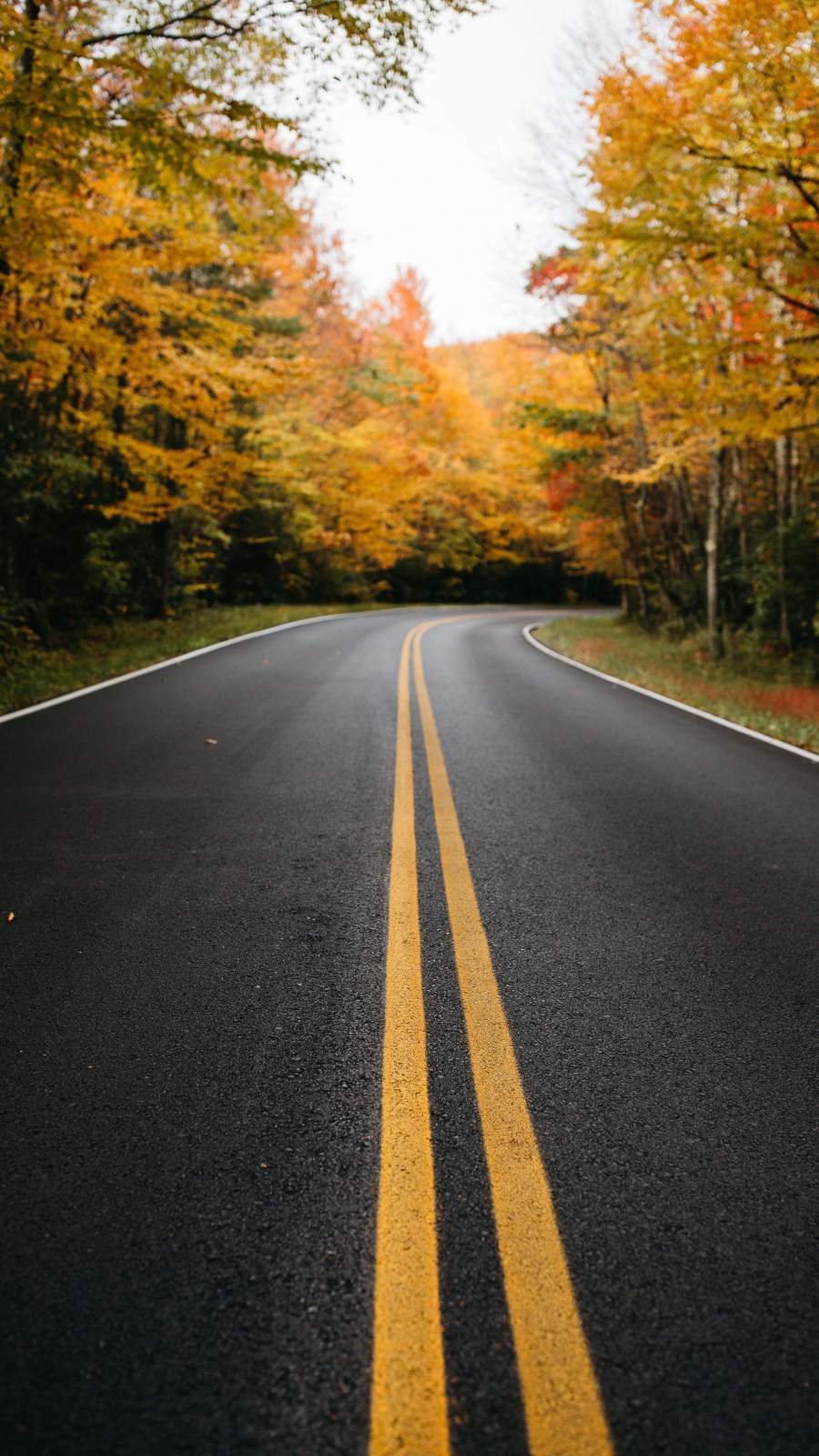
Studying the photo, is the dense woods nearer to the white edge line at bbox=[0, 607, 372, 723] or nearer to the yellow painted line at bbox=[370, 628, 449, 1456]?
the white edge line at bbox=[0, 607, 372, 723]

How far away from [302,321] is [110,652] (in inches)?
579

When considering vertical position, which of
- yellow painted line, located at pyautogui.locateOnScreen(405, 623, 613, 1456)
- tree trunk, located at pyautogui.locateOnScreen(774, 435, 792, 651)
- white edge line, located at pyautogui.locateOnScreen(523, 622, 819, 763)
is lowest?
yellow painted line, located at pyautogui.locateOnScreen(405, 623, 613, 1456)

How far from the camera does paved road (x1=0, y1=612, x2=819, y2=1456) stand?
1593mm

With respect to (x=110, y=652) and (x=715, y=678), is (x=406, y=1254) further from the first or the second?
(x=110, y=652)

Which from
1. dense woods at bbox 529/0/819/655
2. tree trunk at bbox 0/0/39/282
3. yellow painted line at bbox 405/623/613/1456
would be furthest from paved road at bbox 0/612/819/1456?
dense woods at bbox 529/0/819/655

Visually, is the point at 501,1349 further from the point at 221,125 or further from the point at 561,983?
the point at 221,125

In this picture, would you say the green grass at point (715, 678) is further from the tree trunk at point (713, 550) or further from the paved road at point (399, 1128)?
the paved road at point (399, 1128)

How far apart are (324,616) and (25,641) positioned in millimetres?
13281

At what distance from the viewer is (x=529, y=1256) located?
1891 millimetres

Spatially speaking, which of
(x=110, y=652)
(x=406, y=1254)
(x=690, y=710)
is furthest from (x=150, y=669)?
(x=406, y=1254)


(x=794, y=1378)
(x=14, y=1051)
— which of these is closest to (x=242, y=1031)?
(x=14, y=1051)

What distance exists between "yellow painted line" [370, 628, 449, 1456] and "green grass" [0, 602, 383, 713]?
737cm

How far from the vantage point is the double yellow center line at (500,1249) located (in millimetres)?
1532

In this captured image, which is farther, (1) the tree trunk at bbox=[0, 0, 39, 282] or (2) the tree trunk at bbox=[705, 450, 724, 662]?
(2) the tree trunk at bbox=[705, 450, 724, 662]
